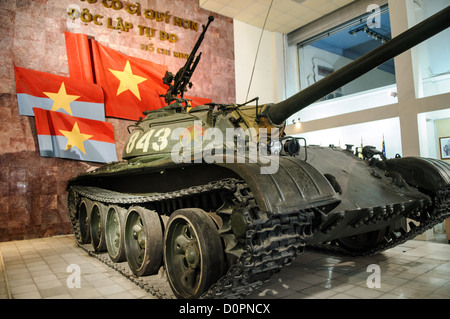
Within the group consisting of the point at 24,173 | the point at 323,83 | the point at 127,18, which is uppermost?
the point at 127,18

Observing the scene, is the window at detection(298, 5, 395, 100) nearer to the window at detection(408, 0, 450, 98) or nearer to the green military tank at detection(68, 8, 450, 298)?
the window at detection(408, 0, 450, 98)

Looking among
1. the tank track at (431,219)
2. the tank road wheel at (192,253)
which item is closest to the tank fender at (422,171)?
the tank track at (431,219)

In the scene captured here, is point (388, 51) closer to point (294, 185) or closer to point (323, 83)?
point (323, 83)

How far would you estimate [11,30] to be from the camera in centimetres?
873

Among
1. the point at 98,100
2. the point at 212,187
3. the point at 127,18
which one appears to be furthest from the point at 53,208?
the point at 212,187

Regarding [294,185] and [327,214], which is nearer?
[294,185]

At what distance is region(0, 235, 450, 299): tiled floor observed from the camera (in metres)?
4.17

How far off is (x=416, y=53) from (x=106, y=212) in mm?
8061

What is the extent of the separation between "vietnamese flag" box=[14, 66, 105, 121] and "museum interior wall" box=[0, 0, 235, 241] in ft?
0.86

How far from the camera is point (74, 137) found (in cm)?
912

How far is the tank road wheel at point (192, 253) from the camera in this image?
141 inches

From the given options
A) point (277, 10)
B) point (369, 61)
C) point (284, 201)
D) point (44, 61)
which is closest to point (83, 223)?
point (44, 61)

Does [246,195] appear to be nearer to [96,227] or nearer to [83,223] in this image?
[96,227]

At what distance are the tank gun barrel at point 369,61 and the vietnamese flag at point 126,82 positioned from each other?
6.38 meters
